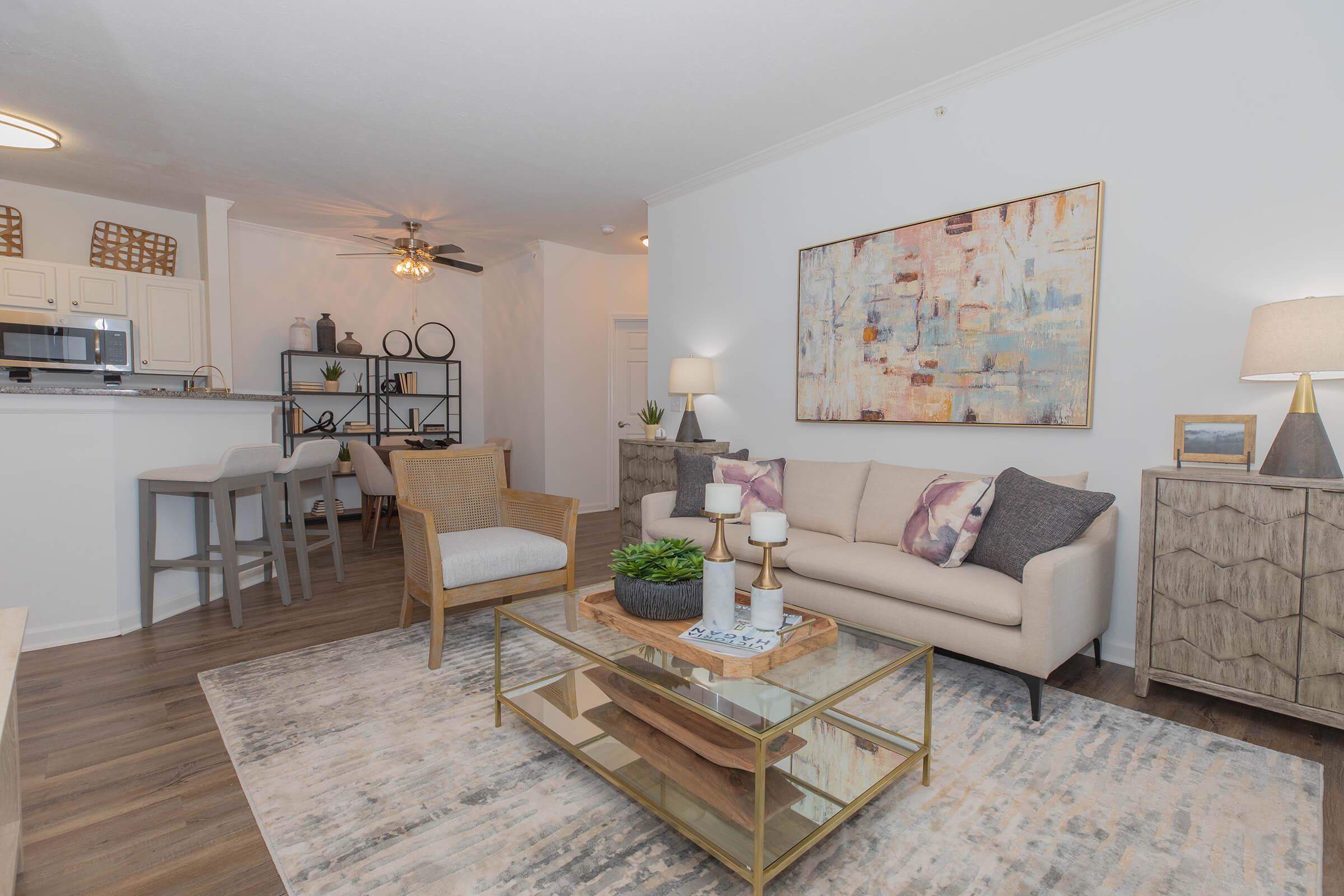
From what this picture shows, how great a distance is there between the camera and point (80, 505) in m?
2.95

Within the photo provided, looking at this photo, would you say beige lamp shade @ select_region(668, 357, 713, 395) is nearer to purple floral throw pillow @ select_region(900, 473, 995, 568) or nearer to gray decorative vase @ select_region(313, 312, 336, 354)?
purple floral throw pillow @ select_region(900, 473, 995, 568)

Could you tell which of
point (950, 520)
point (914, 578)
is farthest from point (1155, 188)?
point (914, 578)

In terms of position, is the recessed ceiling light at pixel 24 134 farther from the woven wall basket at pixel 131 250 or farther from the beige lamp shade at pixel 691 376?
the beige lamp shade at pixel 691 376

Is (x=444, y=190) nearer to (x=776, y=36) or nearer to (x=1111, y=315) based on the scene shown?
(x=776, y=36)

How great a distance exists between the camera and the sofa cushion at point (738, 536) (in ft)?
9.86

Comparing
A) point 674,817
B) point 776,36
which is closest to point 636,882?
point 674,817

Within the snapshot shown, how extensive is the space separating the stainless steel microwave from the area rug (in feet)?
11.8

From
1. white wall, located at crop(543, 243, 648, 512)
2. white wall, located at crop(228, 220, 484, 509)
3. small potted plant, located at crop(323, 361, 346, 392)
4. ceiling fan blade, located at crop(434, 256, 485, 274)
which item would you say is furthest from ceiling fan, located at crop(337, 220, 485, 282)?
small potted plant, located at crop(323, 361, 346, 392)

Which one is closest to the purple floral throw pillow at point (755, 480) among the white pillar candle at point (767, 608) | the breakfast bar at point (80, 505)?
the white pillar candle at point (767, 608)

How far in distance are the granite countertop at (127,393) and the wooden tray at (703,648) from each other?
257 centimetres

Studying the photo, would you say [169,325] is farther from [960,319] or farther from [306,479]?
[960,319]

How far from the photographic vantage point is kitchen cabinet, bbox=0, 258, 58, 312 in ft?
14.2

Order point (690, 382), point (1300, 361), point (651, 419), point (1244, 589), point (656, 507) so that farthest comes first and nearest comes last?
point (651, 419) → point (690, 382) → point (656, 507) → point (1244, 589) → point (1300, 361)

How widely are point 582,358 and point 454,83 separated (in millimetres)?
3446
